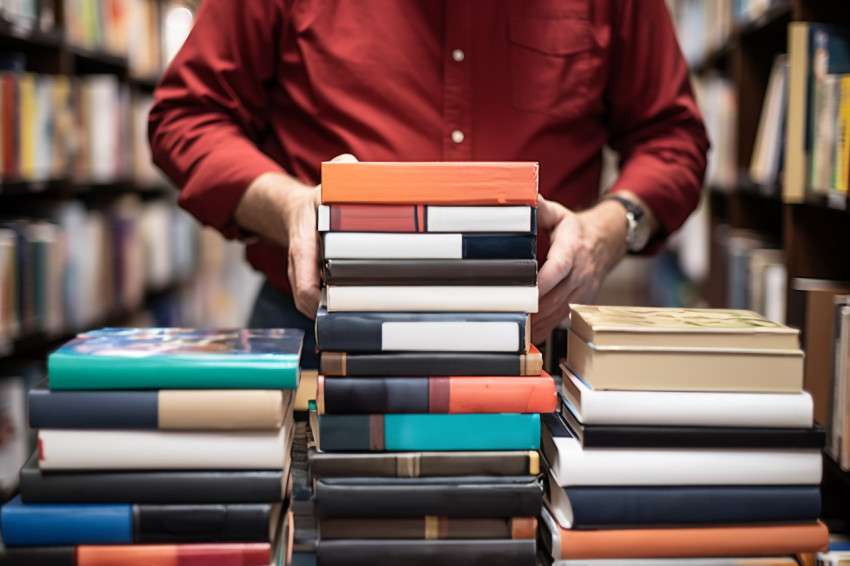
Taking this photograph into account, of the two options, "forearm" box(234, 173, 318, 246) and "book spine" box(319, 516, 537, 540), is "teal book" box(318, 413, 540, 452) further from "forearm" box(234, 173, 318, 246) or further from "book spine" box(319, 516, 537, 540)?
"forearm" box(234, 173, 318, 246)

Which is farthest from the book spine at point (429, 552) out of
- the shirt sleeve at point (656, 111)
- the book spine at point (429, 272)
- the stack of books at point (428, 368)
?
the shirt sleeve at point (656, 111)

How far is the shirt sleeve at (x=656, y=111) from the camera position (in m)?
1.24

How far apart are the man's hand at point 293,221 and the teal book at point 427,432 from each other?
0.20 m

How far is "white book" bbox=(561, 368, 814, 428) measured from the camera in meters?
0.69

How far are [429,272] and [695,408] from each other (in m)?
0.25

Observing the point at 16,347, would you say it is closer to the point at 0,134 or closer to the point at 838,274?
the point at 0,134

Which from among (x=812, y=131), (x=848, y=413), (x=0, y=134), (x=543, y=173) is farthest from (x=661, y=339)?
(x=0, y=134)

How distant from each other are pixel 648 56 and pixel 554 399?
778mm

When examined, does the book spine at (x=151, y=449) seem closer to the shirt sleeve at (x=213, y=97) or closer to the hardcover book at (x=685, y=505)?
the hardcover book at (x=685, y=505)

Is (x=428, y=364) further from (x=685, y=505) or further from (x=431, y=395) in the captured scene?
Result: (x=685, y=505)

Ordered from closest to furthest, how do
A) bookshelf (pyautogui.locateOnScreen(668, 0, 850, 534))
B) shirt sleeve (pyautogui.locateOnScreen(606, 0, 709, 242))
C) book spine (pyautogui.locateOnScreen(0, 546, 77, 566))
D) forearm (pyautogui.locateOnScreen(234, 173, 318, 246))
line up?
book spine (pyautogui.locateOnScreen(0, 546, 77, 566))
forearm (pyautogui.locateOnScreen(234, 173, 318, 246))
shirt sleeve (pyautogui.locateOnScreen(606, 0, 709, 242))
bookshelf (pyautogui.locateOnScreen(668, 0, 850, 534))

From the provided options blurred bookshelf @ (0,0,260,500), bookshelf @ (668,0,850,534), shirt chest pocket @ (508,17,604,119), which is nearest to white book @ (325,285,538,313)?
shirt chest pocket @ (508,17,604,119)

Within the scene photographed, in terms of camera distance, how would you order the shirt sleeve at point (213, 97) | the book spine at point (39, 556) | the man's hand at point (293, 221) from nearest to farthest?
the book spine at point (39, 556)
the man's hand at point (293, 221)
the shirt sleeve at point (213, 97)

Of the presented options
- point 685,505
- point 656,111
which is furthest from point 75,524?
point 656,111
